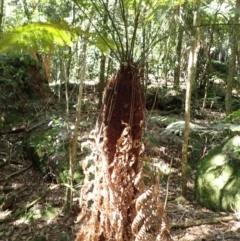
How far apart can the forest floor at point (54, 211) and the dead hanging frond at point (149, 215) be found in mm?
688

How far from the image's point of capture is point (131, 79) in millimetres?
2092

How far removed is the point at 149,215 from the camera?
6.06 feet

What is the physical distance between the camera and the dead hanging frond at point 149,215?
1786 mm

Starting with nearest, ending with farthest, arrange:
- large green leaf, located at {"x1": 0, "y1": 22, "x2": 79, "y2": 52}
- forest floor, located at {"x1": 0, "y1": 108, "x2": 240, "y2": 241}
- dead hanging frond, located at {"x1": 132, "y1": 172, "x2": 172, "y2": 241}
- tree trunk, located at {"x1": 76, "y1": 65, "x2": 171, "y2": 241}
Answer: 1. dead hanging frond, located at {"x1": 132, "y1": 172, "x2": 172, "y2": 241}
2. tree trunk, located at {"x1": 76, "y1": 65, "x2": 171, "y2": 241}
3. large green leaf, located at {"x1": 0, "y1": 22, "x2": 79, "y2": 52}
4. forest floor, located at {"x1": 0, "y1": 108, "x2": 240, "y2": 241}

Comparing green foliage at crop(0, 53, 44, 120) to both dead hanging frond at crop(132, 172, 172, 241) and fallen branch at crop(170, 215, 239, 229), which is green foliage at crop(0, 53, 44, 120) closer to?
fallen branch at crop(170, 215, 239, 229)

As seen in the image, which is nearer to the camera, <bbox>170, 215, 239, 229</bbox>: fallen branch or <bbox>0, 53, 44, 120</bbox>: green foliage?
<bbox>170, 215, 239, 229</bbox>: fallen branch


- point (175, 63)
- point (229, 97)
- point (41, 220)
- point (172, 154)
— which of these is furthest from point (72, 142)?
point (175, 63)

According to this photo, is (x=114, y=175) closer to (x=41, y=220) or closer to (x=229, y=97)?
(x=41, y=220)

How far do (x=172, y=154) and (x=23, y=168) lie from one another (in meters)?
2.62

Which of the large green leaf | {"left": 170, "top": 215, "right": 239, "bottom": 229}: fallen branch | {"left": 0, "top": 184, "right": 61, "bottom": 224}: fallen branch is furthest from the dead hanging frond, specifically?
{"left": 0, "top": 184, "right": 61, "bottom": 224}: fallen branch

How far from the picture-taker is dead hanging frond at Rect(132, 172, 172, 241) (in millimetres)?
1786

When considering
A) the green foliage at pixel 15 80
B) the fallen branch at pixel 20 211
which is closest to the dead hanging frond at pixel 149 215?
the fallen branch at pixel 20 211

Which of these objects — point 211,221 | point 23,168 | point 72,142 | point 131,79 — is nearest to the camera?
point 131,79

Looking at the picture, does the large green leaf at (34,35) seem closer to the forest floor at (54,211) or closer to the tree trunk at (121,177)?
the tree trunk at (121,177)
